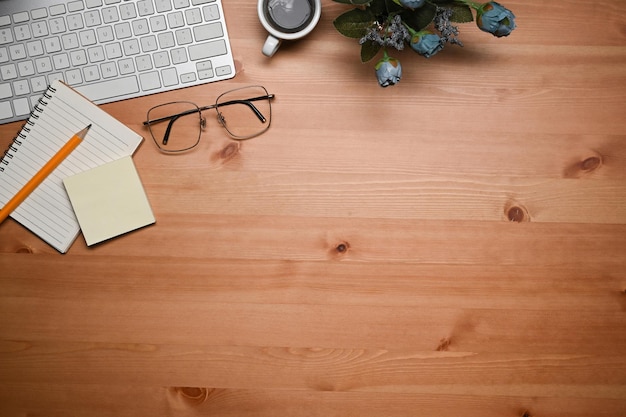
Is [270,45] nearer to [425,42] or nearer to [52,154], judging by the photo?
[425,42]

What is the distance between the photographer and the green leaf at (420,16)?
0.80 meters

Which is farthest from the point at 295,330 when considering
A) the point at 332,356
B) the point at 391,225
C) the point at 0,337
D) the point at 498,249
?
the point at 0,337

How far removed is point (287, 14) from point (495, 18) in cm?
30

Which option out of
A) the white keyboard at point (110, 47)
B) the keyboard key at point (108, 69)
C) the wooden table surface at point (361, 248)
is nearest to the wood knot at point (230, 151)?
the wooden table surface at point (361, 248)

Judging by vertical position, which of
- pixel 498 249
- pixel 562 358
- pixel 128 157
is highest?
pixel 128 157

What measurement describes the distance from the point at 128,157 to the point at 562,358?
75 cm

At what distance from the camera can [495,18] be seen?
0.76m

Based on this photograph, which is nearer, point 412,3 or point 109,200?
point 412,3

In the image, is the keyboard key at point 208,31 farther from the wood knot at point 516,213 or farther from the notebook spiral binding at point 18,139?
the wood knot at point 516,213

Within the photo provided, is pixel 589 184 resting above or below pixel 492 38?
below

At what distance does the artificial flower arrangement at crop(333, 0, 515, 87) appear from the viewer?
0.78 metres

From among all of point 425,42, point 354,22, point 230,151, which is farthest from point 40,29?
point 425,42

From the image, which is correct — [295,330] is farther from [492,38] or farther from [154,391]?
[492,38]

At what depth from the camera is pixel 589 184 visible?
0.89m
